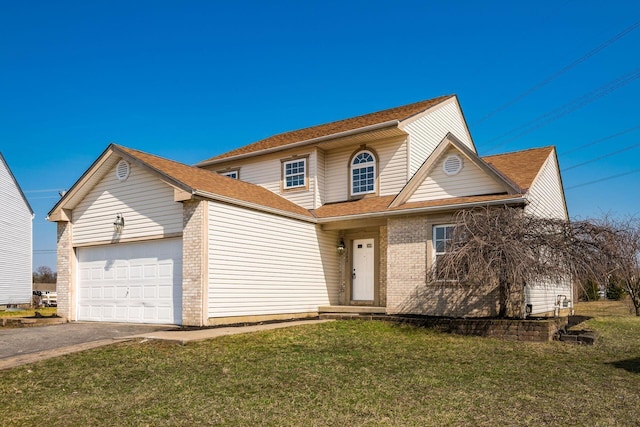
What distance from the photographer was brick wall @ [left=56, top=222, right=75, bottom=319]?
654 inches

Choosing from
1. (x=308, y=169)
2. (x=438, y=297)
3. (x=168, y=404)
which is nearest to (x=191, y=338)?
(x=168, y=404)

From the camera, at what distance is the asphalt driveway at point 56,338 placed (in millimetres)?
10094

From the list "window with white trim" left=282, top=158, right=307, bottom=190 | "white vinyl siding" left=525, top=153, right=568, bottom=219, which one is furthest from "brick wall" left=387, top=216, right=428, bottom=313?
"window with white trim" left=282, top=158, right=307, bottom=190

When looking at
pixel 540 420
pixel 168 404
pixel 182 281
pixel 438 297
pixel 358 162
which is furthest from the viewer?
pixel 358 162

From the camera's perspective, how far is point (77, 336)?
41.5 feet

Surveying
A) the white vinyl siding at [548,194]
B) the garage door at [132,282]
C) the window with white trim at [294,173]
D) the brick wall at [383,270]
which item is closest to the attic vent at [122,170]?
the garage door at [132,282]

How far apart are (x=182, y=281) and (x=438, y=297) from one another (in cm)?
706

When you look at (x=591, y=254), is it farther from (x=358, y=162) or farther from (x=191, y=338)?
(x=191, y=338)

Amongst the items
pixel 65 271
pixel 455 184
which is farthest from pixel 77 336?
pixel 455 184

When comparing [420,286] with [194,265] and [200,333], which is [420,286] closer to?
[194,265]

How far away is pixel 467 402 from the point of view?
23.2 ft

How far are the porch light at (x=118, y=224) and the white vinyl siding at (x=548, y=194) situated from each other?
11.5m

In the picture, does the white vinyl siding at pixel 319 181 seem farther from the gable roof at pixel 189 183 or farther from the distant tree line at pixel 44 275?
the distant tree line at pixel 44 275

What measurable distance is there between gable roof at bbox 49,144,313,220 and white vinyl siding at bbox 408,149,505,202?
13.3 feet
